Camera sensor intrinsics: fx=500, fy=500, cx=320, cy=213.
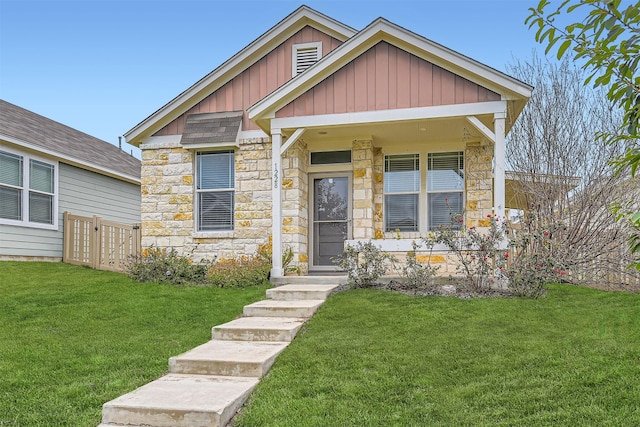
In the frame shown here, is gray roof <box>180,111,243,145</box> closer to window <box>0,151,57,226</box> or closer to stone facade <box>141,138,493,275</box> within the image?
stone facade <box>141,138,493,275</box>

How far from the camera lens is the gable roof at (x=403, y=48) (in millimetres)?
7781

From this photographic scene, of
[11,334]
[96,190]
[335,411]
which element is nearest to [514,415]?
[335,411]

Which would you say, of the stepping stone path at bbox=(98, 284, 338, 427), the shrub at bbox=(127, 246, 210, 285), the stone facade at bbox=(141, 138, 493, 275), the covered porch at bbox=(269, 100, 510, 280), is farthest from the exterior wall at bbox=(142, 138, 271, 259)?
the stepping stone path at bbox=(98, 284, 338, 427)

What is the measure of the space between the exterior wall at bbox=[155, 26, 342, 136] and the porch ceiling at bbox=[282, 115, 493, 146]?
64.9 inches

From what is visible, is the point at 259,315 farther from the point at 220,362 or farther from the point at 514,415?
the point at 514,415

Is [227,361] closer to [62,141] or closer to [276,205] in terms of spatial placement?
[276,205]

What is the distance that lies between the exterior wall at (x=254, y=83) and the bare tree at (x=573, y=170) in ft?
15.2

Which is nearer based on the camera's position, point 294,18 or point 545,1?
point 545,1

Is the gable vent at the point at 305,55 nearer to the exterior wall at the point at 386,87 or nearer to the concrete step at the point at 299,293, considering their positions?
the exterior wall at the point at 386,87

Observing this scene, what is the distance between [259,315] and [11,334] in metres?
2.98

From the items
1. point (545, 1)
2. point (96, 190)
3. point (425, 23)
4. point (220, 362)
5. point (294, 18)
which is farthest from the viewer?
Answer: point (96, 190)

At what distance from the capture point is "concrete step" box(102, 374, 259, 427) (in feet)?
12.4

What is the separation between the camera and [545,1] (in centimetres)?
191

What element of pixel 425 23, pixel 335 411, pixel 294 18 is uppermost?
pixel 425 23
